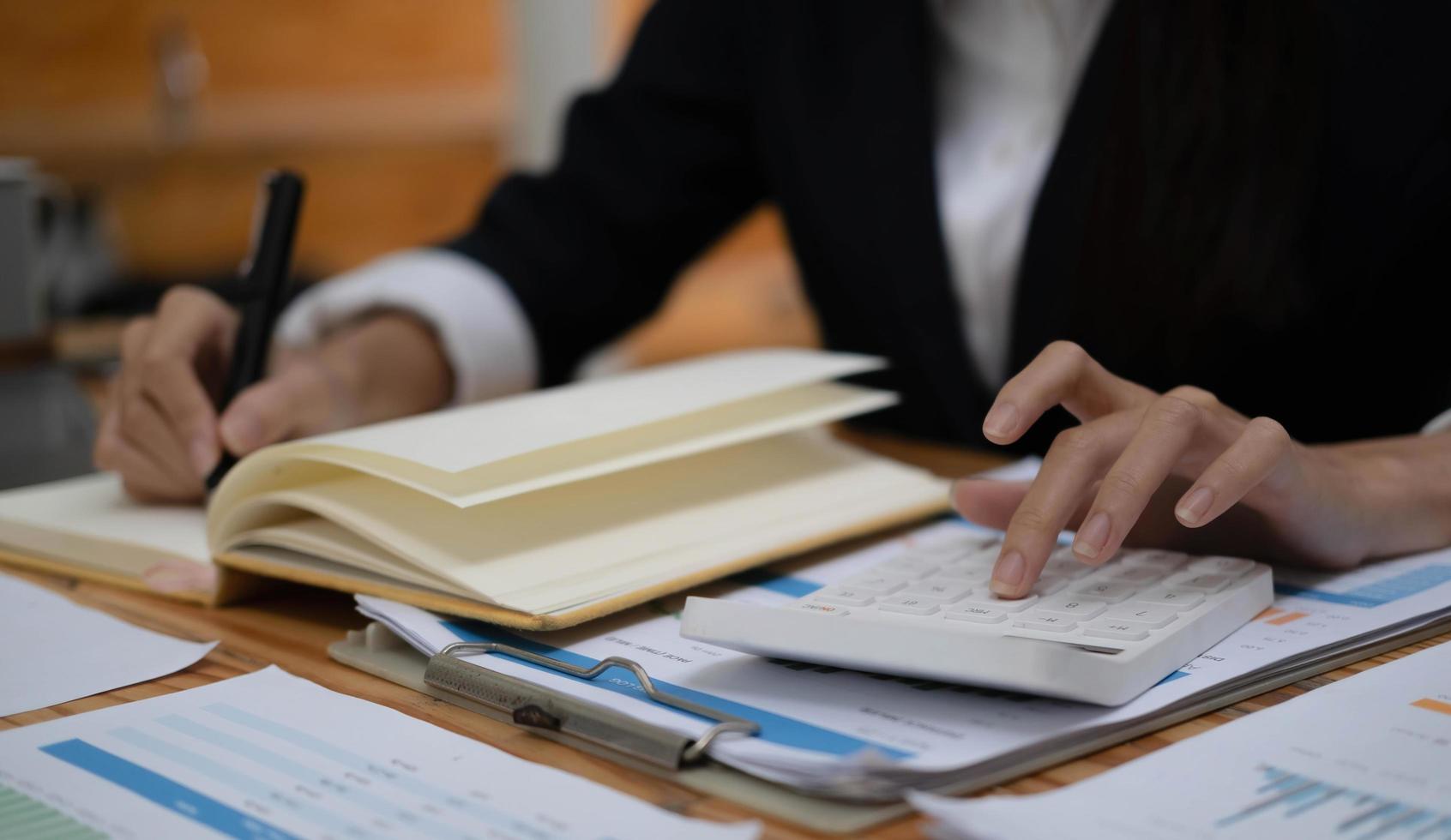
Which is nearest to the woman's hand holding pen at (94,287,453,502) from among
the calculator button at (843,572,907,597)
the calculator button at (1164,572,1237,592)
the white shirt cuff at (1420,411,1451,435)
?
the calculator button at (843,572,907,597)

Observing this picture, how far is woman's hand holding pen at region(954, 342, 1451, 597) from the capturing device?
45 centimetres

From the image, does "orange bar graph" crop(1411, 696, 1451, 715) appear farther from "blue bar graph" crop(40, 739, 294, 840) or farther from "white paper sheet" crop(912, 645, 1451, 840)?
"blue bar graph" crop(40, 739, 294, 840)

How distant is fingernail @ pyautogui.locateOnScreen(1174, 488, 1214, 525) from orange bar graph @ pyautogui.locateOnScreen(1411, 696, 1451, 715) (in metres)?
0.09

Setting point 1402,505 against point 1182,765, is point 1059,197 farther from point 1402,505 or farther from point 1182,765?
point 1182,765

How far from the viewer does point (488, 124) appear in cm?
317

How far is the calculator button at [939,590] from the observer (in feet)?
1.45

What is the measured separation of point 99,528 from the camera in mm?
607

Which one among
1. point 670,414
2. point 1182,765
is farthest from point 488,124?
point 1182,765

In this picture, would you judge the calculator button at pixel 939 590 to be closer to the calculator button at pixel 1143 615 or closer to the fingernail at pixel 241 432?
the calculator button at pixel 1143 615

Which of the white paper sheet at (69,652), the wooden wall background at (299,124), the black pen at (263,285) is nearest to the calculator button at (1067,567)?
the white paper sheet at (69,652)

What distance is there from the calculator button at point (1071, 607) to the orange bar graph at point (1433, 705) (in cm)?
9

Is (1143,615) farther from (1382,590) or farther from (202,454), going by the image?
(202,454)

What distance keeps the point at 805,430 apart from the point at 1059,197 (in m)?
0.25

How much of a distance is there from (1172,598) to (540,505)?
0.25m
